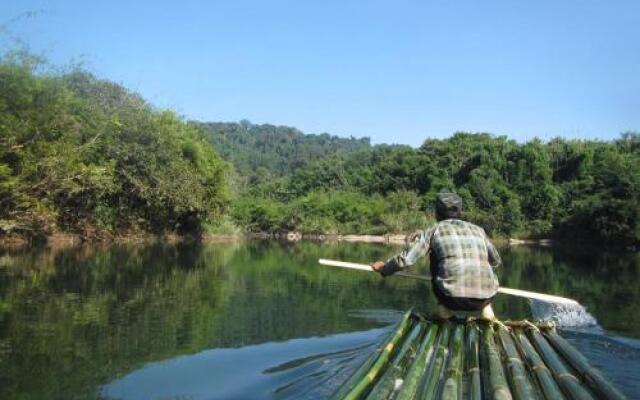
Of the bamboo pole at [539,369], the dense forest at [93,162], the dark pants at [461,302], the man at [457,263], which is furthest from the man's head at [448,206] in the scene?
the dense forest at [93,162]

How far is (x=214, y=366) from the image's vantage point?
628 cm

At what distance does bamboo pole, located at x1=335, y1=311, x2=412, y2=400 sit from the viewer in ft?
10.6

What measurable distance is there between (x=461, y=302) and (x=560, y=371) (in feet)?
4.90

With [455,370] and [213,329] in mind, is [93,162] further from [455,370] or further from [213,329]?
[455,370]

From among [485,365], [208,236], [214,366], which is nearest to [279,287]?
[214,366]

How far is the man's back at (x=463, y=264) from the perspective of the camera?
511 centimetres

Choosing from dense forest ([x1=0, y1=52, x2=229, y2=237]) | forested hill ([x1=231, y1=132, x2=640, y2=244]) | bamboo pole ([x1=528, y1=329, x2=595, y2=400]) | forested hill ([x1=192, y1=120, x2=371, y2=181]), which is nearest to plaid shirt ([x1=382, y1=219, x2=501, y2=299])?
bamboo pole ([x1=528, y1=329, x2=595, y2=400])

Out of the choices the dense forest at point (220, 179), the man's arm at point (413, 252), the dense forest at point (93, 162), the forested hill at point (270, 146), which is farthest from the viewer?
the forested hill at point (270, 146)

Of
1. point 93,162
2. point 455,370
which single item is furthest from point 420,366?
point 93,162

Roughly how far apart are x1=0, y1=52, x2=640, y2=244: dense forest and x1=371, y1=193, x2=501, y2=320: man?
17.1 m

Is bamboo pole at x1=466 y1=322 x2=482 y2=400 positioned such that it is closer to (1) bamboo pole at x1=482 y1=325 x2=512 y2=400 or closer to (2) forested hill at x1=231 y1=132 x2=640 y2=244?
(1) bamboo pole at x1=482 y1=325 x2=512 y2=400

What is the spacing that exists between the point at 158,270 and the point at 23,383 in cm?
1150

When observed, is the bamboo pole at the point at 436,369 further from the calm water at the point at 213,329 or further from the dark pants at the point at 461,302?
the calm water at the point at 213,329

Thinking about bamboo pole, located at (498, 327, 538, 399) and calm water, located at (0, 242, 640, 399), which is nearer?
bamboo pole, located at (498, 327, 538, 399)
